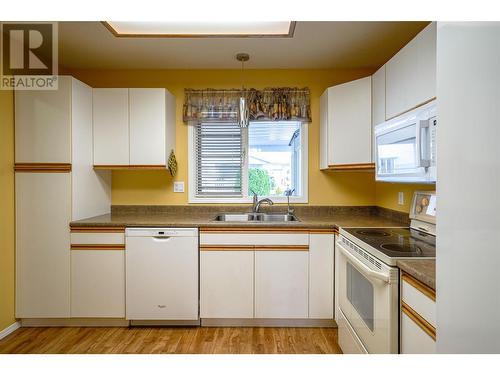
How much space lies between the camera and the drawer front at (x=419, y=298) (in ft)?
3.55

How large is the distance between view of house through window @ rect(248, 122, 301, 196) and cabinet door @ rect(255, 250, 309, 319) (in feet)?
2.65

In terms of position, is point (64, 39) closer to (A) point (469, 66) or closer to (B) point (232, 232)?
(B) point (232, 232)

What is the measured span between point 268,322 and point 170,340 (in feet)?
2.54

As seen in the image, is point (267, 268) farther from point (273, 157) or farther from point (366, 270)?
point (273, 157)

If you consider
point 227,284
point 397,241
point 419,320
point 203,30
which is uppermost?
point 203,30

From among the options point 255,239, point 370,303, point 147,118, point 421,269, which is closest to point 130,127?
point 147,118

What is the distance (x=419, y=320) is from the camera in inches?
46.3

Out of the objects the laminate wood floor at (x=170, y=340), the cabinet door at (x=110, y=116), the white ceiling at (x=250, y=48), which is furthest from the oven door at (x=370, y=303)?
the cabinet door at (x=110, y=116)

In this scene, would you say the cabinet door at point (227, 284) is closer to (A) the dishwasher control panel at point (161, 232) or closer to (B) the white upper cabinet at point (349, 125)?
(A) the dishwasher control panel at point (161, 232)

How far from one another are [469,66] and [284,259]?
6.78 ft

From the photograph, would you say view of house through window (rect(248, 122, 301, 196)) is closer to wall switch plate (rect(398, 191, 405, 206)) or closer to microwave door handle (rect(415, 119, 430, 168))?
wall switch plate (rect(398, 191, 405, 206))

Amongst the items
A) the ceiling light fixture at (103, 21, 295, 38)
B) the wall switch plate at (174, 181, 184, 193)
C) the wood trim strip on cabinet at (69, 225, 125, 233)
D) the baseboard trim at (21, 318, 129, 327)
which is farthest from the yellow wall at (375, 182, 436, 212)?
the baseboard trim at (21, 318, 129, 327)
